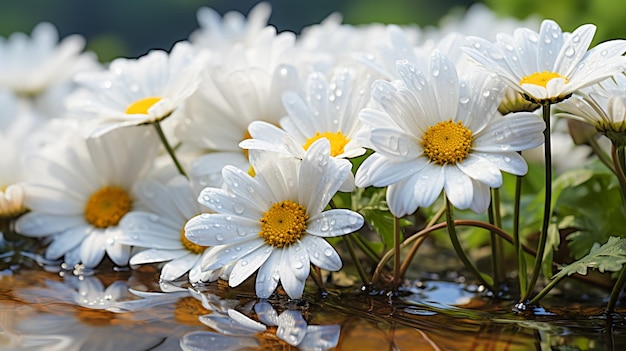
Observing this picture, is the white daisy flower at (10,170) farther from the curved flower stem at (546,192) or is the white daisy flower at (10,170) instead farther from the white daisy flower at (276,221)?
the curved flower stem at (546,192)

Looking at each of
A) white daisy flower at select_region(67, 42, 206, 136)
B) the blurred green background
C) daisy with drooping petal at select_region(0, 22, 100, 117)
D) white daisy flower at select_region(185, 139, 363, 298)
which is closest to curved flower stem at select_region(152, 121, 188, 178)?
white daisy flower at select_region(67, 42, 206, 136)

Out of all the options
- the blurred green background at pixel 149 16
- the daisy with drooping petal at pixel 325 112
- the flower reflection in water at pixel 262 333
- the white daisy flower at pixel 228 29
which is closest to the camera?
the flower reflection in water at pixel 262 333

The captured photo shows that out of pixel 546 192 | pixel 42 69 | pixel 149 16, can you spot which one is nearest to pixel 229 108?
pixel 546 192

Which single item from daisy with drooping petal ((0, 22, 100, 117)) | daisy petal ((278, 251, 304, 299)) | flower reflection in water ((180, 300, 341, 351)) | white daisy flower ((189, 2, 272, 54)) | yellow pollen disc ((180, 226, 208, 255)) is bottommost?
flower reflection in water ((180, 300, 341, 351))

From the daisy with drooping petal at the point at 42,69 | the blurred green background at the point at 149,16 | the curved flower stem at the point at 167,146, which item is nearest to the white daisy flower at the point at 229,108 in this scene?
the curved flower stem at the point at 167,146

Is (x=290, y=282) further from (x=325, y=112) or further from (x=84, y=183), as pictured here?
(x=84, y=183)

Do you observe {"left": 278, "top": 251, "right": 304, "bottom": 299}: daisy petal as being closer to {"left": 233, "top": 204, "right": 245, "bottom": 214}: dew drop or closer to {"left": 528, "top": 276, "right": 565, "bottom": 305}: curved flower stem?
{"left": 233, "top": 204, "right": 245, "bottom": 214}: dew drop
